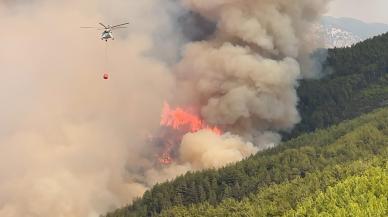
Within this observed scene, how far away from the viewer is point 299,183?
12288cm

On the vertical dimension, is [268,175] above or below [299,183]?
above

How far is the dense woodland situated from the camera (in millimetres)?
100656

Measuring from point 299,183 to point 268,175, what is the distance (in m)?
13.8

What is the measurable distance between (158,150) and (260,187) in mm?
48871

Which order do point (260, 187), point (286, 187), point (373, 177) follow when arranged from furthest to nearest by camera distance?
point (260, 187), point (286, 187), point (373, 177)

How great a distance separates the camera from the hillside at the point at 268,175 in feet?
404

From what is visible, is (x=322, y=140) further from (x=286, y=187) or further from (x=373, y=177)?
(x=373, y=177)

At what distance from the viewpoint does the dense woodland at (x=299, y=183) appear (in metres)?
101

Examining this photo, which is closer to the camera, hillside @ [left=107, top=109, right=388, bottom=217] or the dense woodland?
the dense woodland

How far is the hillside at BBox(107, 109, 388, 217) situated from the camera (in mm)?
123188

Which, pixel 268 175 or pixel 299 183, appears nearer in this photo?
pixel 299 183

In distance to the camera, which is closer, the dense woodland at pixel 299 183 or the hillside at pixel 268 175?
the dense woodland at pixel 299 183

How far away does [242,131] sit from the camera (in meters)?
160

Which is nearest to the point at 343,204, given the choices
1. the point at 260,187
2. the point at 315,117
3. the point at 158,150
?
the point at 260,187
